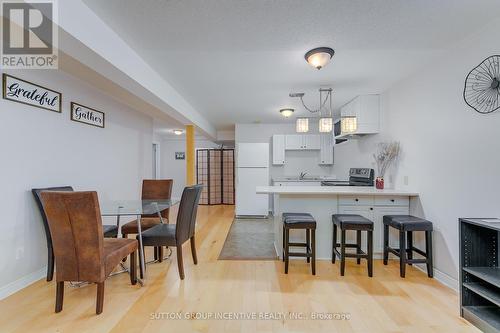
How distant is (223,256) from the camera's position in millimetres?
3238

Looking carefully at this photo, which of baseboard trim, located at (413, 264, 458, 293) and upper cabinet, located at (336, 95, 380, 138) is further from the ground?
upper cabinet, located at (336, 95, 380, 138)

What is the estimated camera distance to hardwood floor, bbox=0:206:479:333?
1833mm

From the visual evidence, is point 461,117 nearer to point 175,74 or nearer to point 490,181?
point 490,181

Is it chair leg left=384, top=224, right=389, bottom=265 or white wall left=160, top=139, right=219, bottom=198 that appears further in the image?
white wall left=160, top=139, right=219, bottom=198

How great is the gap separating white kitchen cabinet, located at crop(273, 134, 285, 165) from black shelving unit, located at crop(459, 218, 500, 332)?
420 cm

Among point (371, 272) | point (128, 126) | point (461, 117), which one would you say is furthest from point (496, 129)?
point (128, 126)

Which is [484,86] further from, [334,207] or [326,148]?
[326,148]

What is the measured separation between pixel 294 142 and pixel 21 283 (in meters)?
5.09

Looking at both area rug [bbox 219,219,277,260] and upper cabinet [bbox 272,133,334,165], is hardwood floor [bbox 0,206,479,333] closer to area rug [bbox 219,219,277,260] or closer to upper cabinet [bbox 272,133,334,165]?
area rug [bbox 219,219,277,260]

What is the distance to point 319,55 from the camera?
2.34 m

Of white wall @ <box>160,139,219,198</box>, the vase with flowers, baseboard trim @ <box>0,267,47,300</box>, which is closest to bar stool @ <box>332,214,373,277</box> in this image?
the vase with flowers

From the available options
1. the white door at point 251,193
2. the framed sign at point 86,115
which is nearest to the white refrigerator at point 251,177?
the white door at point 251,193

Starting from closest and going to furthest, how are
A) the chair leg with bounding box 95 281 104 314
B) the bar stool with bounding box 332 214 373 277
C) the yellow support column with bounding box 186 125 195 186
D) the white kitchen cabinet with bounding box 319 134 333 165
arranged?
1. the chair leg with bounding box 95 281 104 314
2. the bar stool with bounding box 332 214 373 277
3. the yellow support column with bounding box 186 125 195 186
4. the white kitchen cabinet with bounding box 319 134 333 165

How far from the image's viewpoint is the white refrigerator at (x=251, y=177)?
572 cm
